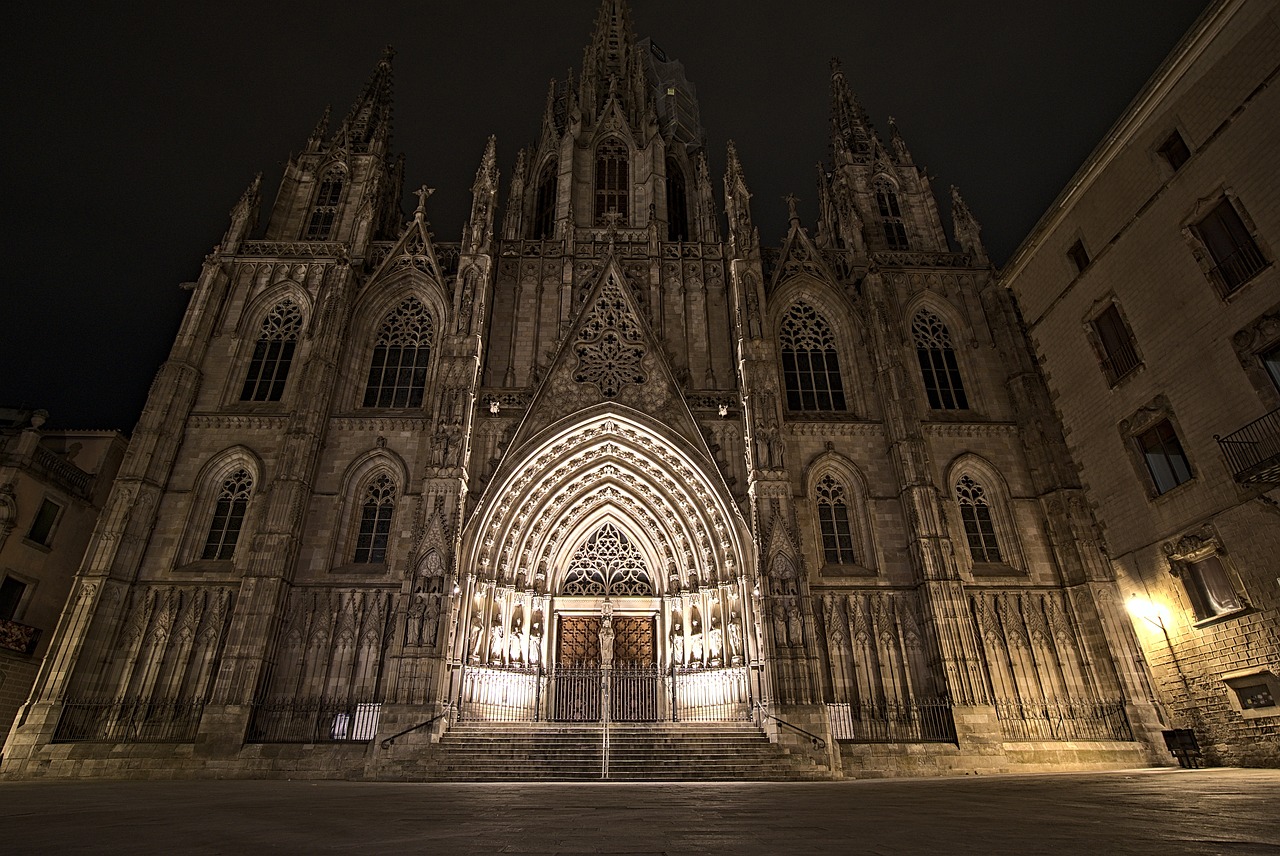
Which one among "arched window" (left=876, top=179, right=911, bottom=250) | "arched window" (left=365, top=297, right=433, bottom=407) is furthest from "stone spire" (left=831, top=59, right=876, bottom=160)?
"arched window" (left=365, top=297, right=433, bottom=407)

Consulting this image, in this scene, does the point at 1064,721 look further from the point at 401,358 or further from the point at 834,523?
the point at 401,358

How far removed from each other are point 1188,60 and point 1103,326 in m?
5.91

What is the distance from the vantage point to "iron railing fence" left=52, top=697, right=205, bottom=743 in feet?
47.1

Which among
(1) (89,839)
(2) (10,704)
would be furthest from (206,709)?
(1) (89,839)

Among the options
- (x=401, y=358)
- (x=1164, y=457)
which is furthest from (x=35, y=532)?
(x=1164, y=457)

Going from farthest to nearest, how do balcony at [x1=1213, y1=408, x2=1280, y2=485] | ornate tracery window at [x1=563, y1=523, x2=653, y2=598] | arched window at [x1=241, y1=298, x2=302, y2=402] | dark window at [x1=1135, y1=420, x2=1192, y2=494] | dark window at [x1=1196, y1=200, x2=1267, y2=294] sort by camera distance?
arched window at [x1=241, y1=298, x2=302, y2=402], ornate tracery window at [x1=563, y1=523, x2=653, y2=598], dark window at [x1=1135, y1=420, x2=1192, y2=494], dark window at [x1=1196, y1=200, x2=1267, y2=294], balcony at [x1=1213, y1=408, x2=1280, y2=485]

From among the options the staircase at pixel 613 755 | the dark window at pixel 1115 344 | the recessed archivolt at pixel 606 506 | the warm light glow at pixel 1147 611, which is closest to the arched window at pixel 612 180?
the recessed archivolt at pixel 606 506

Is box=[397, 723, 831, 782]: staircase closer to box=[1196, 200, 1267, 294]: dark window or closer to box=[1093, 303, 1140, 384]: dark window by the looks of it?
box=[1093, 303, 1140, 384]: dark window

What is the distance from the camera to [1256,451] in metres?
12.4

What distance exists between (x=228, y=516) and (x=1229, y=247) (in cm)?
2393

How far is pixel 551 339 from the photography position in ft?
67.4

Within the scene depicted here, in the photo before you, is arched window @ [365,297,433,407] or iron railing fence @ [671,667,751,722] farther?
arched window @ [365,297,433,407]

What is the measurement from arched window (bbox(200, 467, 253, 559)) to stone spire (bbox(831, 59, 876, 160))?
23.8 meters

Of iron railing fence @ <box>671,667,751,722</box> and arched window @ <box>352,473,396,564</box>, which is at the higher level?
arched window @ <box>352,473,396,564</box>
